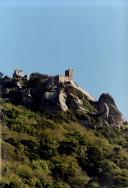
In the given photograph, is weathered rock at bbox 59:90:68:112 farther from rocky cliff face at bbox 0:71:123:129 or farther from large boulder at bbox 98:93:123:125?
large boulder at bbox 98:93:123:125

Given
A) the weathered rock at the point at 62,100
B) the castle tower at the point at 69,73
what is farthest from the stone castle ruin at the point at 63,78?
the weathered rock at the point at 62,100

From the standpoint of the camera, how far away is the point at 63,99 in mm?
58719

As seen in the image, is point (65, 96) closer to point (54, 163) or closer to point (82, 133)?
point (82, 133)

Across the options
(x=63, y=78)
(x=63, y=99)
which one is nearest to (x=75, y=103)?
(x=63, y=99)

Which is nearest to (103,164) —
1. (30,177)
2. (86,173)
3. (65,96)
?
(86,173)

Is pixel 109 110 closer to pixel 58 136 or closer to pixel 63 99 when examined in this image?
pixel 63 99

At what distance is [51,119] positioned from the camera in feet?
189

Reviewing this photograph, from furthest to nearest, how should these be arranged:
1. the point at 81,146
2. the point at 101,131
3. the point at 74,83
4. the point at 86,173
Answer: the point at 74,83
the point at 101,131
the point at 81,146
the point at 86,173

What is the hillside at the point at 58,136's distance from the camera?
47.8 m

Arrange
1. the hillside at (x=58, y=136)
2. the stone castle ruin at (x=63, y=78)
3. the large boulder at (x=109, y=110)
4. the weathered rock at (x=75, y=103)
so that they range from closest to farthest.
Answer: the hillside at (x=58, y=136) → the weathered rock at (x=75, y=103) → the large boulder at (x=109, y=110) → the stone castle ruin at (x=63, y=78)

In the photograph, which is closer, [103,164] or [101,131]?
[103,164]

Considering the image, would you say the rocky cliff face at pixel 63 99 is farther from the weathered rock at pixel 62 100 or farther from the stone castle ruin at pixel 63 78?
the stone castle ruin at pixel 63 78

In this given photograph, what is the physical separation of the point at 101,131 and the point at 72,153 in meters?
5.14

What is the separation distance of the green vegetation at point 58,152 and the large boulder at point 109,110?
959mm
